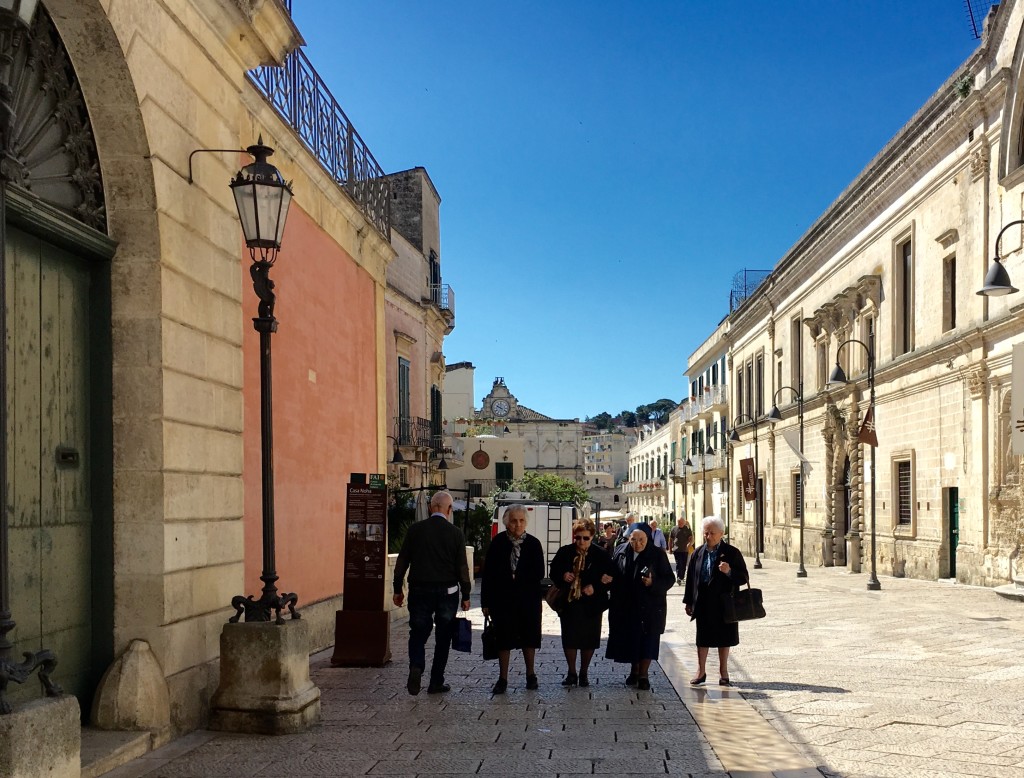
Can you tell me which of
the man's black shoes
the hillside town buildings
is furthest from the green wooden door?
the hillside town buildings

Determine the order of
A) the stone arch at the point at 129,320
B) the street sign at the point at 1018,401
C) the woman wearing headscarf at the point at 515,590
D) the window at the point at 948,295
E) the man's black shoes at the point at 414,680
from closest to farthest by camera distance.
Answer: the stone arch at the point at 129,320 < the man's black shoes at the point at 414,680 < the woman wearing headscarf at the point at 515,590 < the street sign at the point at 1018,401 < the window at the point at 948,295

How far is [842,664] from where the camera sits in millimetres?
10375

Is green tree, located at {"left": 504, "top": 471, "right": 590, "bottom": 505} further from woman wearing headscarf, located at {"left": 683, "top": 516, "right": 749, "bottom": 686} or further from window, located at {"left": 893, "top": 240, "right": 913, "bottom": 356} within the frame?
woman wearing headscarf, located at {"left": 683, "top": 516, "right": 749, "bottom": 686}

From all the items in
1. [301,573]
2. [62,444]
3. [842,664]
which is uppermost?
[62,444]

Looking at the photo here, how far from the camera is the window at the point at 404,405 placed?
1148 inches

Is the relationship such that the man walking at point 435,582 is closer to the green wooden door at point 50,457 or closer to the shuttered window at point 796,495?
the green wooden door at point 50,457

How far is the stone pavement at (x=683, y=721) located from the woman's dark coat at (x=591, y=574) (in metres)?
0.70

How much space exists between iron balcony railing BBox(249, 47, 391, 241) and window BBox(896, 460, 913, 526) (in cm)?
1516

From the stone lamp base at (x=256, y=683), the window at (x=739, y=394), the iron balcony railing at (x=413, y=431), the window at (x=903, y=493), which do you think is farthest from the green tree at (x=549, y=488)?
the stone lamp base at (x=256, y=683)

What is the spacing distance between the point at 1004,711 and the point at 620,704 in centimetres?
276

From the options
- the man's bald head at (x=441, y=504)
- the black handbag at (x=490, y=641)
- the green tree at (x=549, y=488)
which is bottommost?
the green tree at (x=549, y=488)

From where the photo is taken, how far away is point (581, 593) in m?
9.23

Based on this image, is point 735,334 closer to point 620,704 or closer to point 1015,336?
point 1015,336

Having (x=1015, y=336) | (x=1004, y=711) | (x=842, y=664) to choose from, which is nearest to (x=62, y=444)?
(x=1004, y=711)
